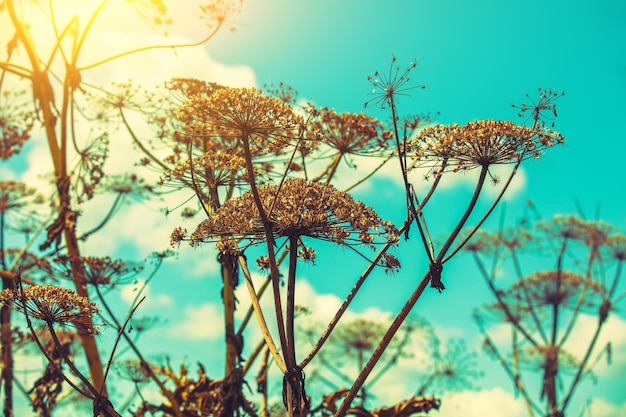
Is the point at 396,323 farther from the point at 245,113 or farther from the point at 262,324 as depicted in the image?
the point at 245,113

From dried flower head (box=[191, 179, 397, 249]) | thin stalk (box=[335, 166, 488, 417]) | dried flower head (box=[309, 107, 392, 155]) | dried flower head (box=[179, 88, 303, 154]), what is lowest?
thin stalk (box=[335, 166, 488, 417])

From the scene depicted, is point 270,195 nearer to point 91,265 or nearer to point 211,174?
point 211,174

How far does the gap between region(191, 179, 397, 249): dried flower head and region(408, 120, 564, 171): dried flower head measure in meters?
0.83

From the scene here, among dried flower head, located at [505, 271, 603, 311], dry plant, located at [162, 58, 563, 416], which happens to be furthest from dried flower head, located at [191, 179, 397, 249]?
dried flower head, located at [505, 271, 603, 311]

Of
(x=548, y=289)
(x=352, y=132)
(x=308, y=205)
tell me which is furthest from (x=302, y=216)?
(x=548, y=289)

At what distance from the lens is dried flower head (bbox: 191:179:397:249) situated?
6.22 m

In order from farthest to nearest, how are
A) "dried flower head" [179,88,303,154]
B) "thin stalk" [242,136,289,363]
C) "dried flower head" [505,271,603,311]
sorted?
1. "dried flower head" [505,271,603,311]
2. "dried flower head" [179,88,303,154]
3. "thin stalk" [242,136,289,363]

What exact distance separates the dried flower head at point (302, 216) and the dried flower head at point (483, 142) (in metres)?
0.83

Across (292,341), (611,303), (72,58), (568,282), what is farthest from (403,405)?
(568,282)

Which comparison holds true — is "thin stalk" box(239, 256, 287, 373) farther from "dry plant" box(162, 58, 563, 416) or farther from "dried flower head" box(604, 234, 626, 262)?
"dried flower head" box(604, 234, 626, 262)

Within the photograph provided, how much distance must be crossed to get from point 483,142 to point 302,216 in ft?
5.51

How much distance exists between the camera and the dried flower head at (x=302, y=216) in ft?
20.4

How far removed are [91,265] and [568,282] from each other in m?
13.1

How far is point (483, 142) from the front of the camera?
6254 millimetres
